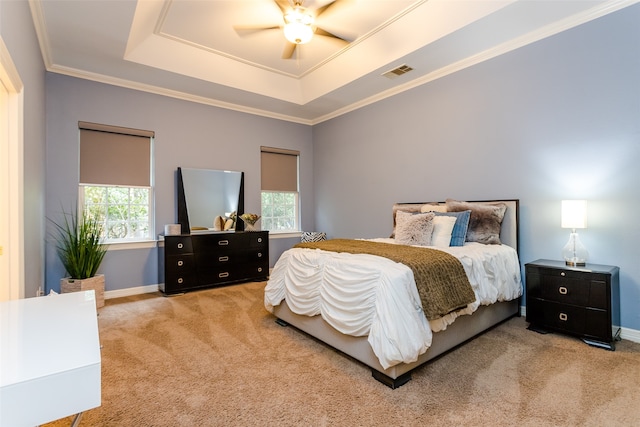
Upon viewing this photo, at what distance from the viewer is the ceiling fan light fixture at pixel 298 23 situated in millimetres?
2689

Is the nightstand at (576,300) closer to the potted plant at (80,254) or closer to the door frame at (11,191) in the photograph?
the door frame at (11,191)

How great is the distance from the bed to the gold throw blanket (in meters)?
0.04

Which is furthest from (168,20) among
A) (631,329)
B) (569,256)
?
(631,329)

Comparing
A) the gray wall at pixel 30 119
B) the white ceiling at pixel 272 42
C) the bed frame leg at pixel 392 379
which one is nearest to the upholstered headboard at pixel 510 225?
the white ceiling at pixel 272 42

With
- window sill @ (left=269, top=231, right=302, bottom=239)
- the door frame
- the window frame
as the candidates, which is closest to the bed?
the door frame

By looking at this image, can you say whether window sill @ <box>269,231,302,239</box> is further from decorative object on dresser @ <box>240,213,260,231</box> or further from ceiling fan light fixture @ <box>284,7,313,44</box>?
ceiling fan light fixture @ <box>284,7,313,44</box>

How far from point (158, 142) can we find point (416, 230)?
3.68 metres

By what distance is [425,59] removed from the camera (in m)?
3.65

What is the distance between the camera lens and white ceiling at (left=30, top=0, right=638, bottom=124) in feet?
9.51

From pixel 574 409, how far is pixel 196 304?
3503mm

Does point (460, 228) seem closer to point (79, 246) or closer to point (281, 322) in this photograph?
point (281, 322)

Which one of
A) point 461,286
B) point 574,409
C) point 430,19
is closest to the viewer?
point 574,409

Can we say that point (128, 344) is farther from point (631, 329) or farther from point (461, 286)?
point (631, 329)

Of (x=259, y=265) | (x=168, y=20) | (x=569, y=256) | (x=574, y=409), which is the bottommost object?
(x=574, y=409)
